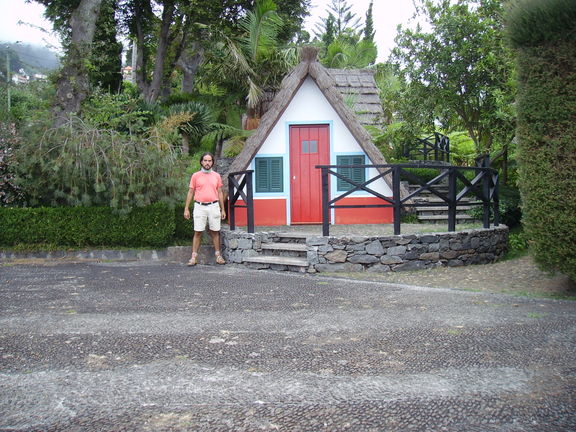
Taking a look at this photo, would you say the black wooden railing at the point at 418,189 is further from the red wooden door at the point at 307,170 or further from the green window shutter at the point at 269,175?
the green window shutter at the point at 269,175

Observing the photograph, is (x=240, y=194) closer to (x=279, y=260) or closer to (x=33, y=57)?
(x=279, y=260)

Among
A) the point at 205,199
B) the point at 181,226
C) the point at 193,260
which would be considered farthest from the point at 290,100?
the point at 193,260

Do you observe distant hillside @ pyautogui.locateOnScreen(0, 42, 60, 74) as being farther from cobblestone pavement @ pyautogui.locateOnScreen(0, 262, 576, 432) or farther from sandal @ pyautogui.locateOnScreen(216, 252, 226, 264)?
cobblestone pavement @ pyautogui.locateOnScreen(0, 262, 576, 432)

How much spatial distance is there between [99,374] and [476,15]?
13176 mm

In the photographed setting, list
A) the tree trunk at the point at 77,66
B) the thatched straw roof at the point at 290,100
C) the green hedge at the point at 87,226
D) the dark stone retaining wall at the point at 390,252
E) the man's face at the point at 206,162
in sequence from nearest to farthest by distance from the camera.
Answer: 1. the dark stone retaining wall at the point at 390,252
2. the man's face at the point at 206,162
3. the green hedge at the point at 87,226
4. the thatched straw roof at the point at 290,100
5. the tree trunk at the point at 77,66

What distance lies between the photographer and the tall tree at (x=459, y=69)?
507 inches

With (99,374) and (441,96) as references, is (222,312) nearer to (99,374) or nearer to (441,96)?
(99,374)

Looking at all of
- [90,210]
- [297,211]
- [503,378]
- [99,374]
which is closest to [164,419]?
[99,374]

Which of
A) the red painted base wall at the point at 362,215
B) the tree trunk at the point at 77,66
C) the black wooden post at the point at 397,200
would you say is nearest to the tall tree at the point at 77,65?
the tree trunk at the point at 77,66

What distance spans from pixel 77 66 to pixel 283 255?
775 centimetres

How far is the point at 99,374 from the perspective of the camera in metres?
3.70

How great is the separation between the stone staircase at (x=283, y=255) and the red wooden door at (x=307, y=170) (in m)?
2.23

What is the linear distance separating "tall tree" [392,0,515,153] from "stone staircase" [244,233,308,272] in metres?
6.19

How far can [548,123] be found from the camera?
20.5ft
